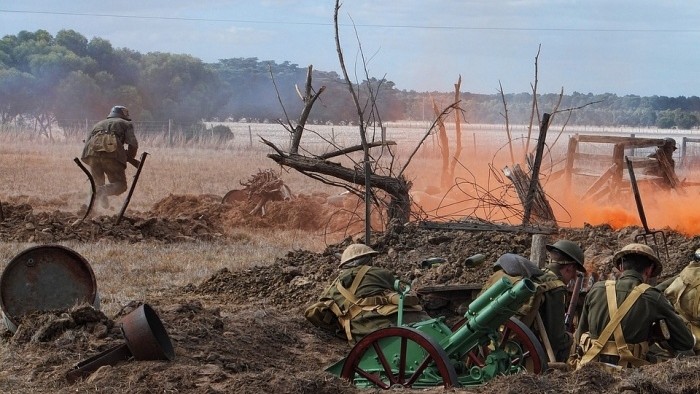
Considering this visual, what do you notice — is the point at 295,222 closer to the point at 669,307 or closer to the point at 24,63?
the point at 669,307

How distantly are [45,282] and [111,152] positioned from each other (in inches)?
378

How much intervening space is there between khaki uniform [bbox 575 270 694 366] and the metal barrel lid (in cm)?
413

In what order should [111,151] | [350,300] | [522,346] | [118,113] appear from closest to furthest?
[522,346]
[350,300]
[111,151]
[118,113]

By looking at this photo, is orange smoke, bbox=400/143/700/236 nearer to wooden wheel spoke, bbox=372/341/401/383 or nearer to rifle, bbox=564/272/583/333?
rifle, bbox=564/272/583/333

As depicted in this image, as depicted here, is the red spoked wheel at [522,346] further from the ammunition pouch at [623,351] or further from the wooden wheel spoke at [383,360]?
the wooden wheel spoke at [383,360]

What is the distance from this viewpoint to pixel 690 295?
8055 mm

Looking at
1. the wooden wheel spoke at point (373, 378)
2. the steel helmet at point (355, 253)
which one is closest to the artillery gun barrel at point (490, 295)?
the wooden wheel spoke at point (373, 378)

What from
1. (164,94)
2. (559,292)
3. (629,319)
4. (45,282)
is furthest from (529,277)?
(164,94)

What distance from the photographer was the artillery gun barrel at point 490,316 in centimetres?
655

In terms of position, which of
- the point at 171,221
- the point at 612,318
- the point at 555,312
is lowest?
the point at 171,221

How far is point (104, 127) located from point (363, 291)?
1092 centimetres

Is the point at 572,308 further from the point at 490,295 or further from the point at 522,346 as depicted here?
the point at 490,295

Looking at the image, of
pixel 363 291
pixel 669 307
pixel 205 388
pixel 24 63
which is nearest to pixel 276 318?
pixel 363 291

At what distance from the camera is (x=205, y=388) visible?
21.9 feet
